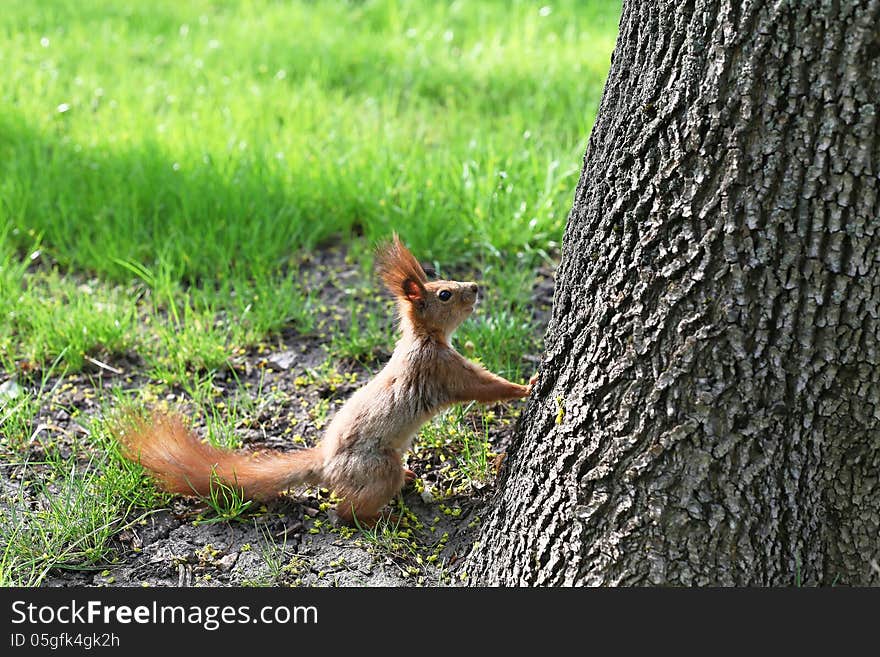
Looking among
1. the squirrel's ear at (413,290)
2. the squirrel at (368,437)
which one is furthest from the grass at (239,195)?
the squirrel's ear at (413,290)

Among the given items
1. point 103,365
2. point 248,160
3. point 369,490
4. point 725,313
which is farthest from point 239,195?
point 725,313

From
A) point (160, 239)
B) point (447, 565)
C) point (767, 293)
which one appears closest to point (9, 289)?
point (160, 239)

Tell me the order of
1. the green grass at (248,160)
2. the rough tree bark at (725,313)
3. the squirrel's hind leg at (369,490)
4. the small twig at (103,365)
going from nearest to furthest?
the rough tree bark at (725,313)
the squirrel's hind leg at (369,490)
the small twig at (103,365)
the green grass at (248,160)

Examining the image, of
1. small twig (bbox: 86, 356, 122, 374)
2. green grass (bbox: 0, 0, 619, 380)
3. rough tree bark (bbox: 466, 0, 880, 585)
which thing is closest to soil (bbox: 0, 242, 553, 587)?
small twig (bbox: 86, 356, 122, 374)

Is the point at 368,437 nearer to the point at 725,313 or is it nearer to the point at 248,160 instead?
the point at 725,313

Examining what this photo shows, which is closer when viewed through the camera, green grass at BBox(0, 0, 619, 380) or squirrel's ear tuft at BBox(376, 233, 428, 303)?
squirrel's ear tuft at BBox(376, 233, 428, 303)

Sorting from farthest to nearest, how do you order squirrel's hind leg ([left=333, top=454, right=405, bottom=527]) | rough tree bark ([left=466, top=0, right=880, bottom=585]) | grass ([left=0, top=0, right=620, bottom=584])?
grass ([left=0, top=0, right=620, bottom=584]) → squirrel's hind leg ([left=333, top=454, right=405, bottom=527]) → rough tree bark ([left=466, top=0, right=880, bottom=585])

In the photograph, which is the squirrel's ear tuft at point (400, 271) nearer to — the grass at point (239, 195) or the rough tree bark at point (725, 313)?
the grass at point (239, 195)

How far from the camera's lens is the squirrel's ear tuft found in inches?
108

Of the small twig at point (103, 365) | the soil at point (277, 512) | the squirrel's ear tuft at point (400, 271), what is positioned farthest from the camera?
the small twig at point (103, 365)

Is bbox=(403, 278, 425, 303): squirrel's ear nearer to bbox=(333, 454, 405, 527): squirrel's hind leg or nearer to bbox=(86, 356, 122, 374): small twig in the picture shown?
bbox=(333, 454, 405, 527): squirrel's hind leg

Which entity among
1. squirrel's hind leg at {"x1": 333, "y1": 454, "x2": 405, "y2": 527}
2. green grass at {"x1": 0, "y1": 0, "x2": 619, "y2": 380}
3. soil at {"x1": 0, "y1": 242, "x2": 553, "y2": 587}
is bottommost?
soil at {"x1": 0, "y1": 242, "x2": 553, "y2": 587}

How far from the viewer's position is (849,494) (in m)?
2.00

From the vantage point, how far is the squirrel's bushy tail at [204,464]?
2678mm
